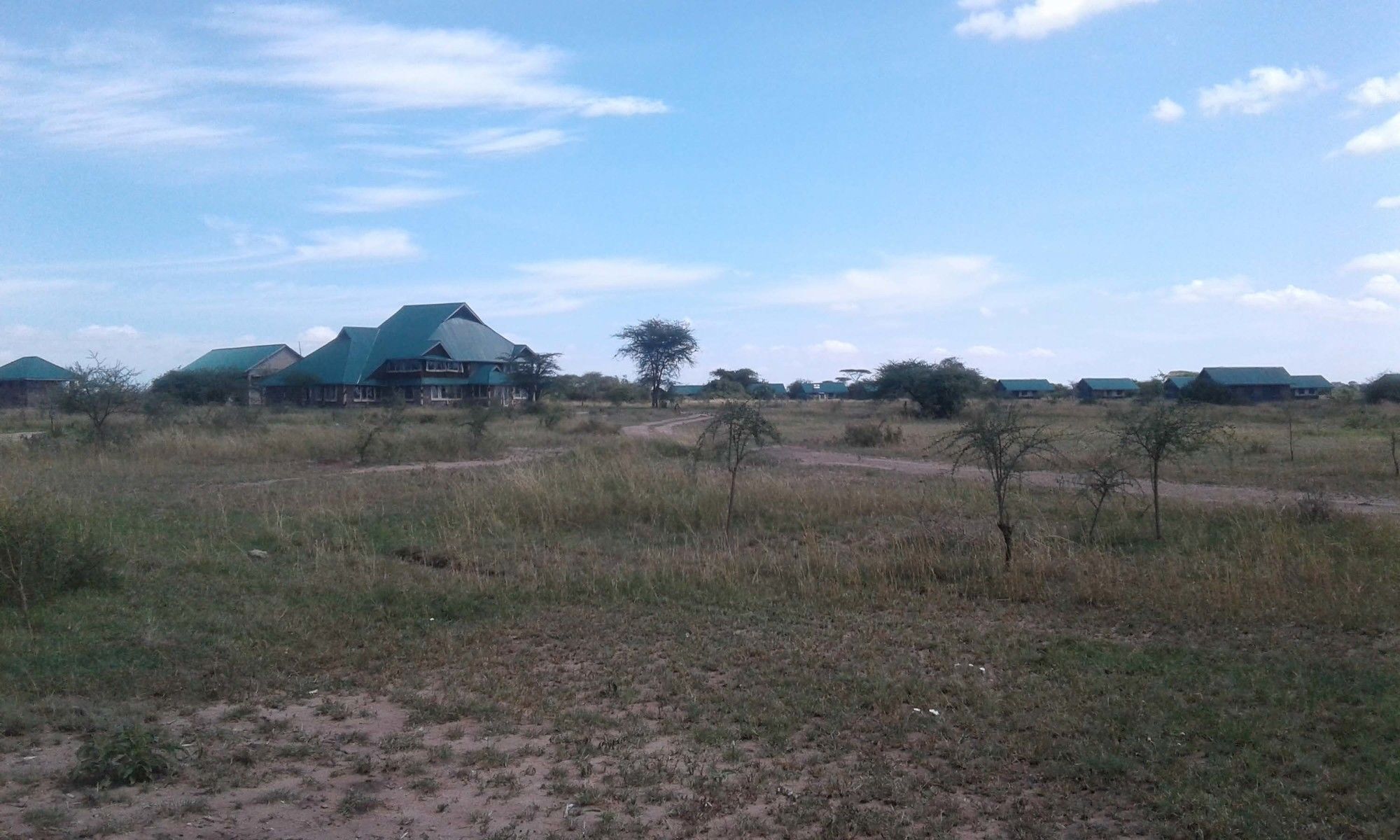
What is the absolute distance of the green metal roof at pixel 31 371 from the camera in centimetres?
7075

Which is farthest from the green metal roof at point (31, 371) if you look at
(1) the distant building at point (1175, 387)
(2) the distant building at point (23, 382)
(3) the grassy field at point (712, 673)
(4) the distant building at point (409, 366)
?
(1) the distant building at point (1175, 387)

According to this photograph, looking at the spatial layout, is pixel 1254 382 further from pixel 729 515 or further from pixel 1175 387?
pixel 729 515

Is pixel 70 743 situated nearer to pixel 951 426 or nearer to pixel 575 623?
pixel 575 623

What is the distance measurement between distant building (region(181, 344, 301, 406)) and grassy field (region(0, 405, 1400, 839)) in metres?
62.5

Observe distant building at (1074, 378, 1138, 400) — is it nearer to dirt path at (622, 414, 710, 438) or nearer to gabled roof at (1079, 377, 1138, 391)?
gabled roof at (1079, 377, 1138, 391)

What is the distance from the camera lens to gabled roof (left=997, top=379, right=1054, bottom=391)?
114 metres

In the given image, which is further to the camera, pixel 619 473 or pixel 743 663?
pixel 619 473

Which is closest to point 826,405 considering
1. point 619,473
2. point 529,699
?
point 619,473

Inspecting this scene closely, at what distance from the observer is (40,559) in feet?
29.5

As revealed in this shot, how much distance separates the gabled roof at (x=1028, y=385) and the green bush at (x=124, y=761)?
11374cm

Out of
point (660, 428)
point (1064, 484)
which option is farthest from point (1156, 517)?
point (660, 428)

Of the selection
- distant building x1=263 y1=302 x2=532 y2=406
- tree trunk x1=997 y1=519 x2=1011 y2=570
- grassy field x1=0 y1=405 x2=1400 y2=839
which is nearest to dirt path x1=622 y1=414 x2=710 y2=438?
distant building x1=263 y1=302 x2=532 y2=406

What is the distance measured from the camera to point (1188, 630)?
324 inches

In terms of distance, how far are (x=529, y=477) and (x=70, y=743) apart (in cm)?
1115
